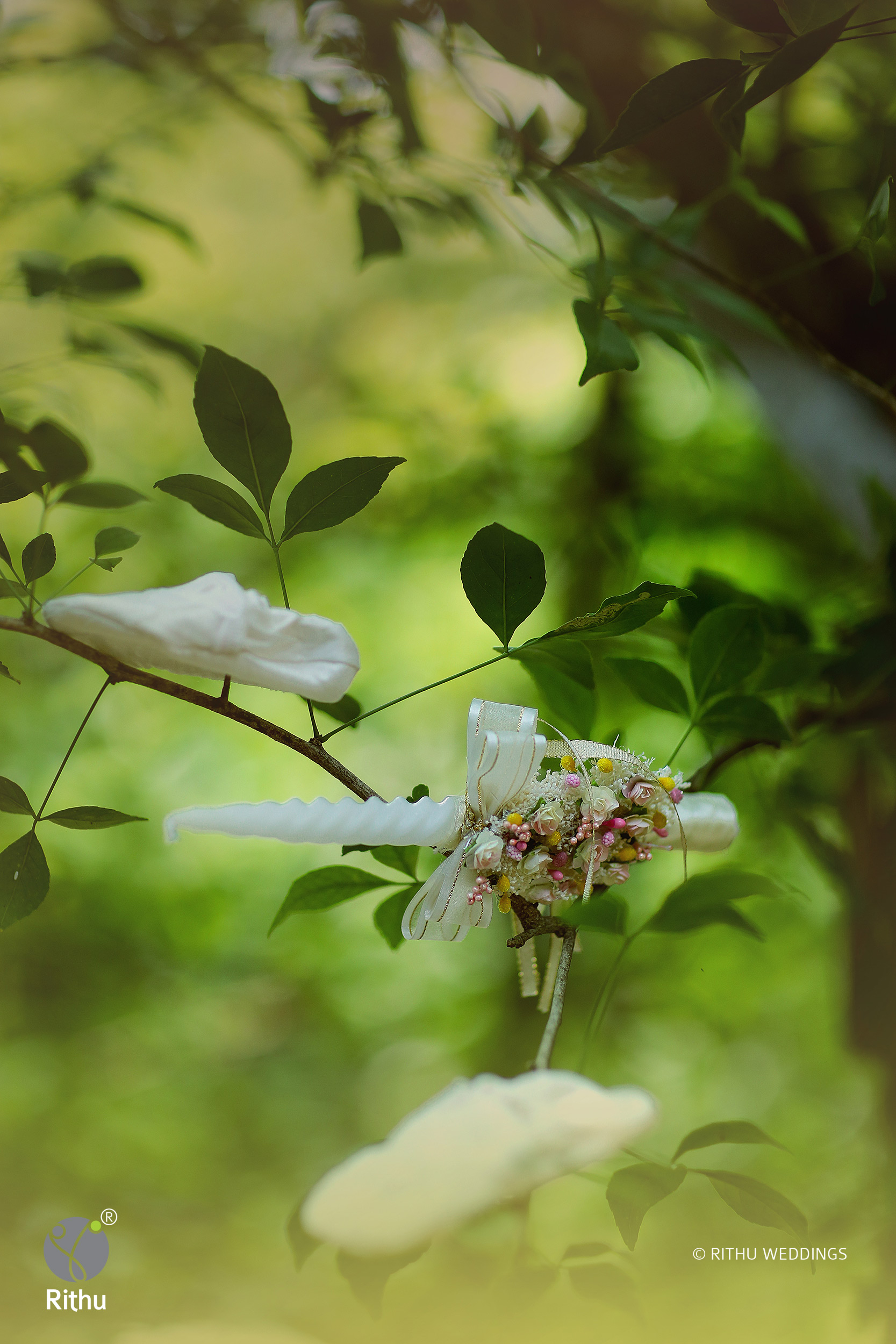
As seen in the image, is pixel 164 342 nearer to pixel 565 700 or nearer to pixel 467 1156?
pixel 565 700

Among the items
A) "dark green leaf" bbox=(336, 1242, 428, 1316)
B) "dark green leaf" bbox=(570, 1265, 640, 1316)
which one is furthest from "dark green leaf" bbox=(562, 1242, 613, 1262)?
"dark green leaf" bbox=(336, 1242, 428, 1316)

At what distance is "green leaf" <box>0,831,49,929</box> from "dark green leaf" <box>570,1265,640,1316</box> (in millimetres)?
348

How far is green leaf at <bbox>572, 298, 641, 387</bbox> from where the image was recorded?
0.29m

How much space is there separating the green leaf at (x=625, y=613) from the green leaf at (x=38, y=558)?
0.55 ft

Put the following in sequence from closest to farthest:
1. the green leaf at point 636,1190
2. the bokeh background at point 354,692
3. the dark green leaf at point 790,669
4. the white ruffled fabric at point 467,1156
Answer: the white ruffled fabric at point 467,1156 < the green leaf at point 636,1190 < the dark green leaf at point 790,669 < the bokeh background at point 354,692

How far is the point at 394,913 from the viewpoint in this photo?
1.06ft

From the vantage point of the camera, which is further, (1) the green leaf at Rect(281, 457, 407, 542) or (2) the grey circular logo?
(2) the grey circular logo

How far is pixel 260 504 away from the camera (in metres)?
0.25

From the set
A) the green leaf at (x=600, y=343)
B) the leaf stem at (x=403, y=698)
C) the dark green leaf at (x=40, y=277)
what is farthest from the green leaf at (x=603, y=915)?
the dark green leaf at (x=40, y=277)

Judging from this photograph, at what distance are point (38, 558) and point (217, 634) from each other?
96 millimetres

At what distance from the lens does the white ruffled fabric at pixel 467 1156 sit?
187mm

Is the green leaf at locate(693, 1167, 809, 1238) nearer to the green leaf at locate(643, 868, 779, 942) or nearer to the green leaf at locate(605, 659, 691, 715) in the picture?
the green leaf at locate(643, 868, 779, 942)

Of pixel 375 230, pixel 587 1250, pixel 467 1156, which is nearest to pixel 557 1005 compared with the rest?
pixel 467 1156

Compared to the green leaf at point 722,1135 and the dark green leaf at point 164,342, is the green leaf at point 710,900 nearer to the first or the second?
the green leaf at point 722,1135
